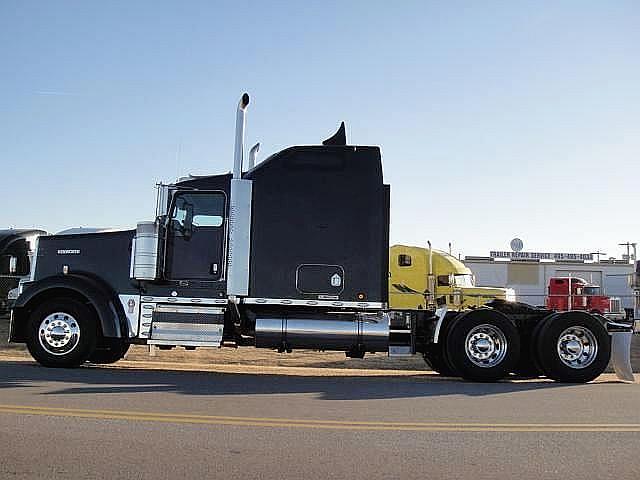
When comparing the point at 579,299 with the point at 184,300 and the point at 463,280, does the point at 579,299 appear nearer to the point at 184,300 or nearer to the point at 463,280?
the point at 463,280

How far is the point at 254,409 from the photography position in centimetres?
806

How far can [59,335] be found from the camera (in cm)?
1163

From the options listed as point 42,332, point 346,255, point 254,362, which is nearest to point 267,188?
point 346,255

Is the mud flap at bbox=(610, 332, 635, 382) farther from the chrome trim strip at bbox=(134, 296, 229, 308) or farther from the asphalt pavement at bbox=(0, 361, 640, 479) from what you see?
the chrome trim strip at bbox=(134, 296, 229, 308)

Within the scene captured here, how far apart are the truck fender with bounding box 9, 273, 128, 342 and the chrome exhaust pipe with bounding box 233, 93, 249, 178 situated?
2873 millimetres

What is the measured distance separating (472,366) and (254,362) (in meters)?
6.39

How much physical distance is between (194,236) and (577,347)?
646cm

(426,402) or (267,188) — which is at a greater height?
(267,188)

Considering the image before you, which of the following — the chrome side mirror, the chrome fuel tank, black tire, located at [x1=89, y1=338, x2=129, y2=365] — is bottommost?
black tire, located at [x1=89, y1=338, x2=129, y2=365]

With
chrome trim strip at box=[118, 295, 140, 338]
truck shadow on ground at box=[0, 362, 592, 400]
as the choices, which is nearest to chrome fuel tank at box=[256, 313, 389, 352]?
truck shadow on ground at box=[0, 362, 592, 400]

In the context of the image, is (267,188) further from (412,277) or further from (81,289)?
(412,277)

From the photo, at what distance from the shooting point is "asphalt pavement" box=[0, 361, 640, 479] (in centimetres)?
563

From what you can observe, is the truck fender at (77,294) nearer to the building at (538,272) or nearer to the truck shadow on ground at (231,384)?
the truck shadow on ground at (231,384)

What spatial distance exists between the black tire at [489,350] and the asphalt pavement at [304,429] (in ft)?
3.00
